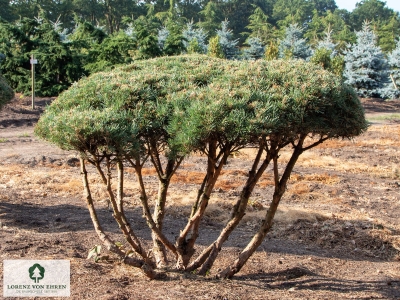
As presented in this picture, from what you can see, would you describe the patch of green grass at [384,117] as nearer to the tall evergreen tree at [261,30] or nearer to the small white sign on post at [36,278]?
the small white sign on post at [36,278]

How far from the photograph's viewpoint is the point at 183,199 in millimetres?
8602

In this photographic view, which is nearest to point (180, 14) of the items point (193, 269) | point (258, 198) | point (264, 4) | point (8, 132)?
point (264, 4)

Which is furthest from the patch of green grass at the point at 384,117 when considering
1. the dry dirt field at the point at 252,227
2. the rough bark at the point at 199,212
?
the rough bark at the point at 199,212

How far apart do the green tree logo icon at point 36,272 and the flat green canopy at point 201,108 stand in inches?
48.1

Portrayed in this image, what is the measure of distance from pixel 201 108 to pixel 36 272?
7.23 ft

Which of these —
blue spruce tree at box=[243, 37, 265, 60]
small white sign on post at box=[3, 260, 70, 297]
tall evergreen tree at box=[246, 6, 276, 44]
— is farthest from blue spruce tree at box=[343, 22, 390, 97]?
small white sign on post at box=[3, 260, 70, 297]

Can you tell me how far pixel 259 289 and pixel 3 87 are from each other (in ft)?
15.9

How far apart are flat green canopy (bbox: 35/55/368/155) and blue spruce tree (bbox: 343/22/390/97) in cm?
2519

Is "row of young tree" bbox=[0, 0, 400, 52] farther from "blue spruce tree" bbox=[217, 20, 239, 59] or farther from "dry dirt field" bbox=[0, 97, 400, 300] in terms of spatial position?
"dry dirt field" bbox=[0, 97, 400, 300]

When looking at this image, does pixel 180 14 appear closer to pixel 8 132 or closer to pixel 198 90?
pixel 8 132

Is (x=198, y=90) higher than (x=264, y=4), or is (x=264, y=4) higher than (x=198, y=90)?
(x=264, y=4)

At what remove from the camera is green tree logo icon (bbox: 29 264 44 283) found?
4.49 metres

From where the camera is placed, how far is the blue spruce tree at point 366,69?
93.8 ft

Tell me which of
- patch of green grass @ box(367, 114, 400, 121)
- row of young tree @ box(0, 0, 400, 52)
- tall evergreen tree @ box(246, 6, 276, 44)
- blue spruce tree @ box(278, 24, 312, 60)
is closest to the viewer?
patch of green grass @ box(367, 114, 400, 121)
